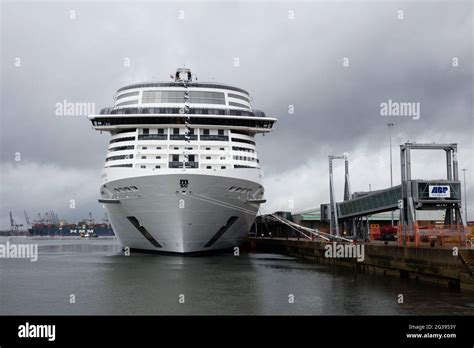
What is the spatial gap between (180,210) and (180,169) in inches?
119

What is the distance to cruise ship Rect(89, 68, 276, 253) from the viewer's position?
138ft

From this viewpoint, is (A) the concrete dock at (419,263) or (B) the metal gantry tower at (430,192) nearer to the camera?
(A) the concrete dock at (419,263)

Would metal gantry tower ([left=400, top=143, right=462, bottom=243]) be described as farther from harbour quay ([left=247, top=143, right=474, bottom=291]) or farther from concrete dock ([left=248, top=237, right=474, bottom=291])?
concrete dock ([left=248, top=237, right=474, bottom=291])

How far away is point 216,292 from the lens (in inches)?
1088

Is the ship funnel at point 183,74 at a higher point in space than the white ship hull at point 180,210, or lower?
higher

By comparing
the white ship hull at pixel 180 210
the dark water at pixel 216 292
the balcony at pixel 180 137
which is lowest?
the dark water at pixel 216 292

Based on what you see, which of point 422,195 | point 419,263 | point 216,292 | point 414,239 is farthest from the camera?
point 422,195

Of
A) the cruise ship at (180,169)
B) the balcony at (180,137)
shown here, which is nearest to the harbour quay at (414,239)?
the cruise ship at (180,169)

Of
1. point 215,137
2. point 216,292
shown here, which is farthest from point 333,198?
point 216,292

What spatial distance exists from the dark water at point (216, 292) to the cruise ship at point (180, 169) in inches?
184

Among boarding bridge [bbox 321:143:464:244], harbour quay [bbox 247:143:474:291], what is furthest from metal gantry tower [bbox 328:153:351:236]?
boarding bridge [bbox 321:143:464:244]

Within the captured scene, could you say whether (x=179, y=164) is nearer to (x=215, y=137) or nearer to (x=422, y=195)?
(x=215, y=137)

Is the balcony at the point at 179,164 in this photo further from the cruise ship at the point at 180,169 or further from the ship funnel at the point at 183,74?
the ship funnel at the point at 183,74

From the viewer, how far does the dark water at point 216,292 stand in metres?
22.8
